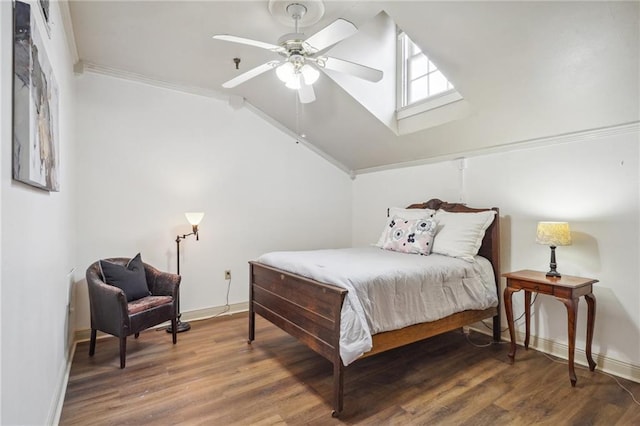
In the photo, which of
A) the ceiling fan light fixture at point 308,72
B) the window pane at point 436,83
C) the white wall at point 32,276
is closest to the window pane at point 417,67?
the window pane at point 436,83

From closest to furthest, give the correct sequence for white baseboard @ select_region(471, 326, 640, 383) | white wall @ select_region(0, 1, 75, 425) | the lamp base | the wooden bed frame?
white wall @ select_region(0, 1, 75, 425) < the wooden bed frame < white baseboard @ select_region(471, 326, 640, 383) < the lamp base

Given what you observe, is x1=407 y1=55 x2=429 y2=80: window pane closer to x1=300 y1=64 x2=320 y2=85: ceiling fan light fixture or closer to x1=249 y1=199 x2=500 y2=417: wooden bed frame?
x1=249 y1=199 x2=500 y2=417: wooden bed frame

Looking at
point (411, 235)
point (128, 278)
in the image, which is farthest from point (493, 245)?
point (128, 278)

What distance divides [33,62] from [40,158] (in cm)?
39

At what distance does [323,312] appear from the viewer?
2.16 m

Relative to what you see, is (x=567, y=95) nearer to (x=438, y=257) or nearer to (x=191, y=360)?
(x=438, y=257)

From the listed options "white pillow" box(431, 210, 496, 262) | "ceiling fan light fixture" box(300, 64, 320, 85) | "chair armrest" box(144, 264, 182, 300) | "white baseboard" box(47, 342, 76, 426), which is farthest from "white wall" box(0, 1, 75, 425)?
"white pillow" box(431, 210, 496, 262)

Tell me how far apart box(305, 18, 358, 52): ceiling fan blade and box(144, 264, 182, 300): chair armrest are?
230cm

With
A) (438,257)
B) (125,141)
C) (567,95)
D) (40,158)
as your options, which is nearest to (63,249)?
(40,158)

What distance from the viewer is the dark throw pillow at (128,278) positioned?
2.75 metres

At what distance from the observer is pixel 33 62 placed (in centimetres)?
134

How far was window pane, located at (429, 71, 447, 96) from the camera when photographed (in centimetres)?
335

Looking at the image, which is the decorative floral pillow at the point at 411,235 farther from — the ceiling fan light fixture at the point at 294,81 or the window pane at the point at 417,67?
the ceiling fan light fixture at the point at 294,81

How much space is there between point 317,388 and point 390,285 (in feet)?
2.84
